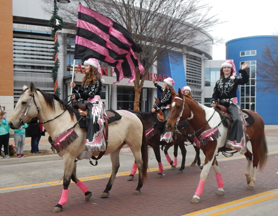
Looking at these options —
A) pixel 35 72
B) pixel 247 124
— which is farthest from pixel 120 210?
pixel 35 72

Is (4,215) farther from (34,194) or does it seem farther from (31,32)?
(31,32)

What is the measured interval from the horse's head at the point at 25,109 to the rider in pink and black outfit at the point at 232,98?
387 centimetres

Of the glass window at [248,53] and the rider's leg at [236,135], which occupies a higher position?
the glass window at [248,53]

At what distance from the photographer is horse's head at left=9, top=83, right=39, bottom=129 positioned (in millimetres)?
5000

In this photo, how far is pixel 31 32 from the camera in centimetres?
2692

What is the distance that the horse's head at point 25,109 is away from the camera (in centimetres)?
500

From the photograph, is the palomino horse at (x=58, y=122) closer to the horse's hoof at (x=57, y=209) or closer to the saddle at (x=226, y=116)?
the horse's hoof at (x=57, y=209)

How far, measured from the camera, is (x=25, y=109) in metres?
5.11

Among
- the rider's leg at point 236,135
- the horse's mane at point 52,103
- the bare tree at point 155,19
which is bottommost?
the rider's leg at point 236,135

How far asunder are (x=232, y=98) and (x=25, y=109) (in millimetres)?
4344

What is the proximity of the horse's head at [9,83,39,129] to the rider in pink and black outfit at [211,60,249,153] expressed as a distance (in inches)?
152

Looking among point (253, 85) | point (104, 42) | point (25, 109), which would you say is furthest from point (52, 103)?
point (253, 85)

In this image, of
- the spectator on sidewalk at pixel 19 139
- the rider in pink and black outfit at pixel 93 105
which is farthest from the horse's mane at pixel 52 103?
the spectator on sidewalk at pixel 19 139

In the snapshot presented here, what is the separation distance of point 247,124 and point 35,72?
23.8m
